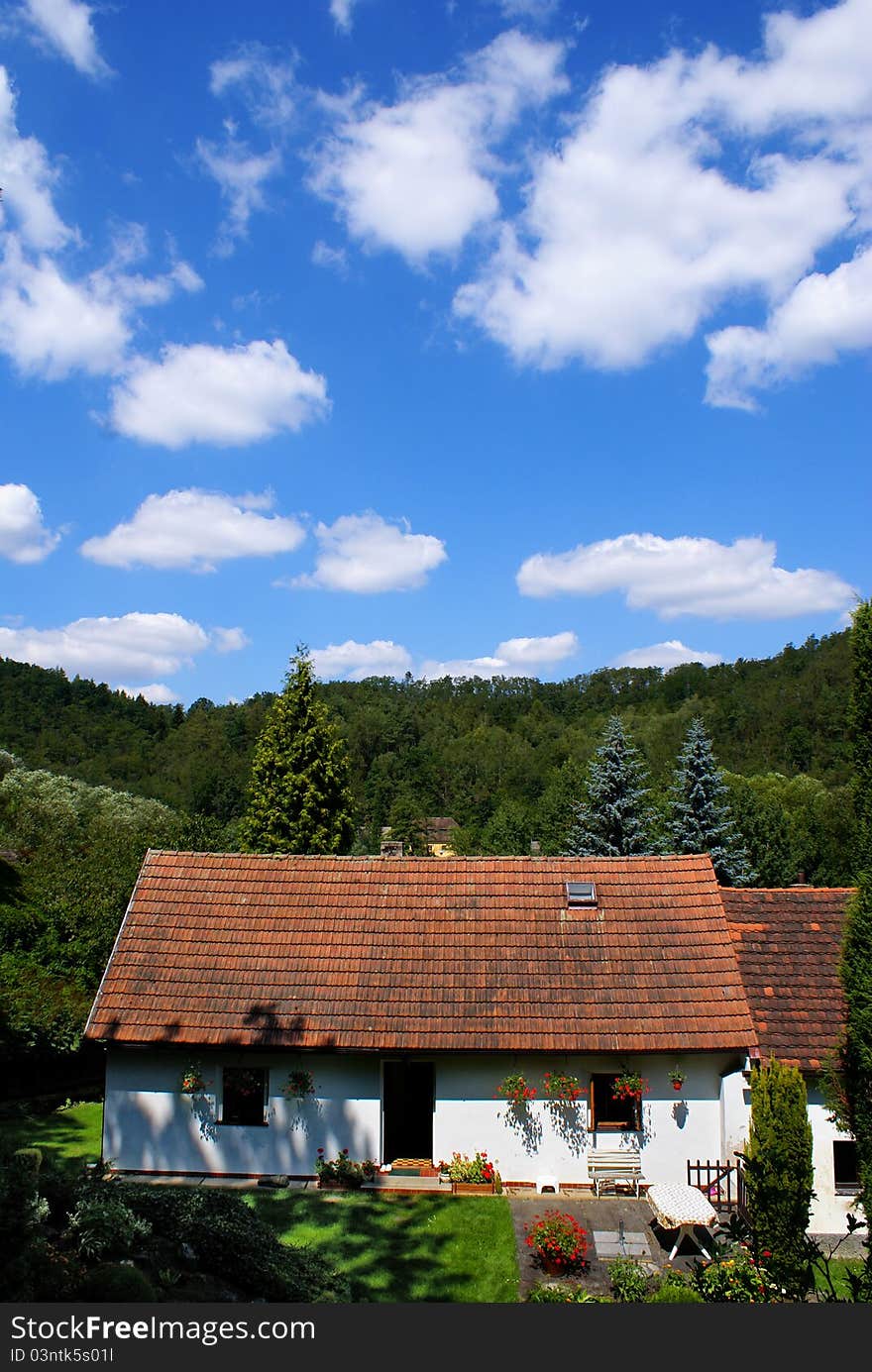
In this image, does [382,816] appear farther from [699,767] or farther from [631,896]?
[631,896]

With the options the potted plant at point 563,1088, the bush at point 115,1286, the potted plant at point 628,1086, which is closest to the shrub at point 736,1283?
the bush at point 115,1286

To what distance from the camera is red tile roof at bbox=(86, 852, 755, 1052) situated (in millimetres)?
13664

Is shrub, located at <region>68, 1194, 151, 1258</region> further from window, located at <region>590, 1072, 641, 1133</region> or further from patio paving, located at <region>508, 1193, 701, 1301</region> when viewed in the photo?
window, located at <region>590, 1072, 641, 1133</region>

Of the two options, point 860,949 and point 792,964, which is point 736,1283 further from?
point 792,964

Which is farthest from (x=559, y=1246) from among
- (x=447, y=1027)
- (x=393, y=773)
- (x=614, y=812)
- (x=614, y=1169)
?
(x=393, y=773)

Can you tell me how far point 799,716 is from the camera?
8031 cm

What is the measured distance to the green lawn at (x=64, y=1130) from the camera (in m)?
14.8

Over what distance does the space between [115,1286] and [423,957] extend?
938cm

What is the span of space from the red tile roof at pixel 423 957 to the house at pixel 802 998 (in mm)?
485

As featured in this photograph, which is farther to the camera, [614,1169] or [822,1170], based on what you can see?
[614,1169]

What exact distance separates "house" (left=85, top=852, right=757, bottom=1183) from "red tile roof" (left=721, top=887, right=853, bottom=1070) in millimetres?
414

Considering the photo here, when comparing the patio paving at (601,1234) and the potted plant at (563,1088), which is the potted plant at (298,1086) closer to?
the patio paving at (601,1234)

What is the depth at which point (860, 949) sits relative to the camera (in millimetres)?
10742

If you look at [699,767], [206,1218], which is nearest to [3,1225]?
[206,1218]
